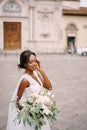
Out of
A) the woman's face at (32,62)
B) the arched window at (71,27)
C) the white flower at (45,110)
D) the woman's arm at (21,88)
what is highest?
the arched window at (71,27)

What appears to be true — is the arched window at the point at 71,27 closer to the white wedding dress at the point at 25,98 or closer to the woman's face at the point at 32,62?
the white wedding dress at the point at 25,98

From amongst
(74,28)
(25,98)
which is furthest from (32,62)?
(74,28)

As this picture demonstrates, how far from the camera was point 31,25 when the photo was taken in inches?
1467

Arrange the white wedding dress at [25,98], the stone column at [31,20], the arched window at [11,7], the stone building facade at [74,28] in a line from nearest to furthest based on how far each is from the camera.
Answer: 1. the white wedding dress at [25,98]
2. the arched window at [11,7]
3. the stone column at [31,20]
4. the stone building facade at [74,28]

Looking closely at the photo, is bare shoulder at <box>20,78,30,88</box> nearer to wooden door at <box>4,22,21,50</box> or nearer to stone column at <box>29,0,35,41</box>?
stone column at <box>29,0,35,41</box>

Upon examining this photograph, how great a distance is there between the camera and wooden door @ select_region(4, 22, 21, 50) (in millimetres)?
37938

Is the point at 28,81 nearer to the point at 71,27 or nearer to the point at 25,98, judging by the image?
the point at 25,98

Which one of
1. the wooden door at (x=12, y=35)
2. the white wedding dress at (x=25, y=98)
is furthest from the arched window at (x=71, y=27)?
the white wedding dress at (x=25, y=98)

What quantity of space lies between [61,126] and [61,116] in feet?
2.61

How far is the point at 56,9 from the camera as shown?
3819cm

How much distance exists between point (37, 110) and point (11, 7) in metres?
34.0

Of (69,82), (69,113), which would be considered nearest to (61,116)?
(69,113)

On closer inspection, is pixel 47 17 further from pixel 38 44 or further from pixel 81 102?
pixel 81 102

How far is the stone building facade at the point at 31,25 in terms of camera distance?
36.9 metres
